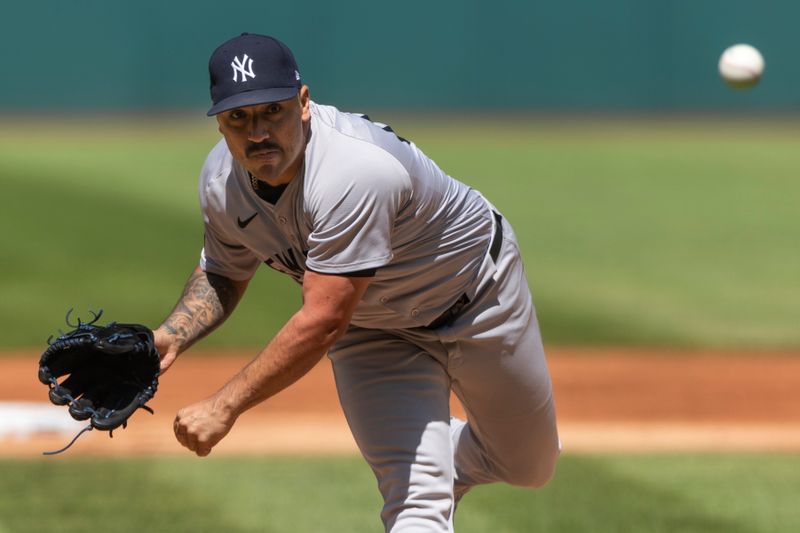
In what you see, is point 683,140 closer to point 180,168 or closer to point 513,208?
point 513,208

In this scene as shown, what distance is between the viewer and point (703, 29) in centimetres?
2152

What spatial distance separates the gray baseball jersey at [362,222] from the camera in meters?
3.37

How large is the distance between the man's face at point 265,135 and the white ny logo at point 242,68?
8 cm

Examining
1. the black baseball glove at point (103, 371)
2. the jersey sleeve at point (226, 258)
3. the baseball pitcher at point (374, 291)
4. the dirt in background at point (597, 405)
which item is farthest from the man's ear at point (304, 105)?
the dirt in background at point (597, 405)

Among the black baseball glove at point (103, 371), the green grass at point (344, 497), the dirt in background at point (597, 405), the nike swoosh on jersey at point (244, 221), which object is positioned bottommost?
the dirt in background at point (597, 405)

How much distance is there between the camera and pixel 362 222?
3365 millimetres

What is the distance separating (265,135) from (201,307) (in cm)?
89

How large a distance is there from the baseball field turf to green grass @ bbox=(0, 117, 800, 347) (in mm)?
39

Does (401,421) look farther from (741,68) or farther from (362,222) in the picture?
(741,68)

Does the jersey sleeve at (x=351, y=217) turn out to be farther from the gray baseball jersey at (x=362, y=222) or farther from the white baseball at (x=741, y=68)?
the white baseball at (x=741, y=68)

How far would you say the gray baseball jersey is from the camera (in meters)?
3.37

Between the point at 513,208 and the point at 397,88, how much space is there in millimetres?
8144

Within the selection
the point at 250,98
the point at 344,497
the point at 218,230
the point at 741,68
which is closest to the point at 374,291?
the point at 218,230

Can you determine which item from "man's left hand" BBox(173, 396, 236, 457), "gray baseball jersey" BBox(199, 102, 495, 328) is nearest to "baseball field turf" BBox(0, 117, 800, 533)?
"gray baseball jersey" BBox(199, 102, 495, 328)
